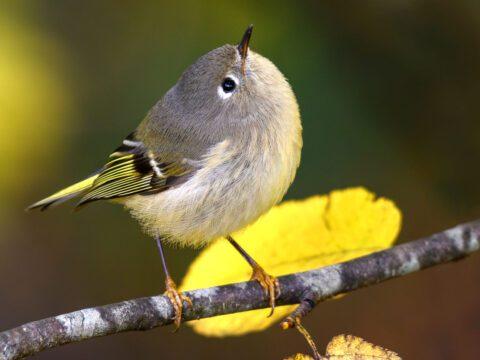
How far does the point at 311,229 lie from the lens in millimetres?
1756

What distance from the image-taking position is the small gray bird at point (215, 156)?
1.97 m

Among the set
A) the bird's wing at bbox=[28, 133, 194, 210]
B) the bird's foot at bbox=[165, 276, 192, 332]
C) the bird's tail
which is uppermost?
the bird's wing at bbox=[28, 133, 194, 210]

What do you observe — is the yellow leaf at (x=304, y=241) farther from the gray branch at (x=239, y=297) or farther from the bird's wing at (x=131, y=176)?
the bird's wing at (x=131, y=176)

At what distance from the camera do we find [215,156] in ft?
6.59

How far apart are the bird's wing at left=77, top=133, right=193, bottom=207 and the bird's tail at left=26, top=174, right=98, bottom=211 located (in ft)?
0.19

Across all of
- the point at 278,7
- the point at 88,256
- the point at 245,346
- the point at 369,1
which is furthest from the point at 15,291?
the point at 369,1

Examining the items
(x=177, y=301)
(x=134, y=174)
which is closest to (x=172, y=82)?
(x=134, y=174)

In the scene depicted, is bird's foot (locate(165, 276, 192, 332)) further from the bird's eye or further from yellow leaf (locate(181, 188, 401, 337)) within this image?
the bird's eye

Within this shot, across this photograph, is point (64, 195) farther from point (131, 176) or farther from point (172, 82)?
point (172, 82)

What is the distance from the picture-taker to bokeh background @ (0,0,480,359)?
8.13 feet

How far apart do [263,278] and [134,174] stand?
52 centimetres

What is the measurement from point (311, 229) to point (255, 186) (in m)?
0.24

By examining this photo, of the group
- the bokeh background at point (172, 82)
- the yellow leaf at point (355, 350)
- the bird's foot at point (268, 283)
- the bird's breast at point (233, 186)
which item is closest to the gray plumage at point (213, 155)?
the bird's breast at point (233, 186)

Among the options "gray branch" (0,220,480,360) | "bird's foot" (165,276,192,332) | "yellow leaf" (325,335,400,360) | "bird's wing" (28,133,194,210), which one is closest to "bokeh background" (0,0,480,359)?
"gray branch" (0,220,480,360)
